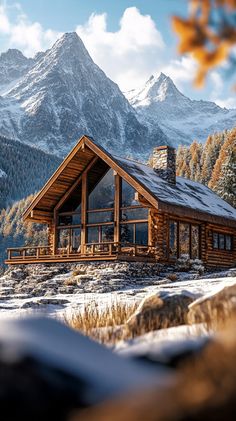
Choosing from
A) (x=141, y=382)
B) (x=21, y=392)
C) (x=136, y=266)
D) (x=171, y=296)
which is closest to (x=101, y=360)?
(x=141, y=382)

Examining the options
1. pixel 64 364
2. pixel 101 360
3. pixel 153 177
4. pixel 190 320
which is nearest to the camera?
pixel 64 364

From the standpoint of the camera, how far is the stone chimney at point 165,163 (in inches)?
1078

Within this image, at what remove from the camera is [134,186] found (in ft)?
76.7

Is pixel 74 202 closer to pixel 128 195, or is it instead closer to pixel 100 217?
pixel 100 217

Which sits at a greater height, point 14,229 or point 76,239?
point 14,229

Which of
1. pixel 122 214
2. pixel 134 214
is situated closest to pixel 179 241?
pixel 134 214

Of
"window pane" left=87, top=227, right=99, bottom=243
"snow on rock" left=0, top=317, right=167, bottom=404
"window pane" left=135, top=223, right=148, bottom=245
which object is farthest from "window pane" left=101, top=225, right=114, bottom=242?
"snow on rock" left=0, top=317, right=167, bottom=404

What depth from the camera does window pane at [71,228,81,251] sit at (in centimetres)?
2666

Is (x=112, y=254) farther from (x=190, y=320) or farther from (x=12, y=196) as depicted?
(x=12, y=196)

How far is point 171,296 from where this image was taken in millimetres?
5863

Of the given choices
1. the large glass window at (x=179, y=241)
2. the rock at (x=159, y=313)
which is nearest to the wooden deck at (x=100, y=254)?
the large glass window at (x=179, y=241)

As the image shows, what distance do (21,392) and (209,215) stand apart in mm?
24430

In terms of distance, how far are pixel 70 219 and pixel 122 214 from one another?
319 centimetres

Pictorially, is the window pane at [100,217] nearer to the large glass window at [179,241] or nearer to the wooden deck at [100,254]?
the wooden deck at [100,254]
